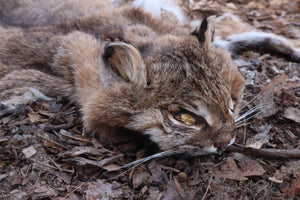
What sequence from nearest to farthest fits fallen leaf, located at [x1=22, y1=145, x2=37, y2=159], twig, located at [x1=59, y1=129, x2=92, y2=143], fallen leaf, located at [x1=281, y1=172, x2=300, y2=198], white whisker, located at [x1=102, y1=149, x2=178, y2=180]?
fallen leaf, located at [x1=281, y1=172, x2=300, y2=198]
white whisker, located at [x1=102, y1=149, x2=178, y2=180]
fallen leaf, located at [x1=22, y1=145, x2=37, y2=159]
twig, located at [x1=59, y1=129, x2=92, y2=143]

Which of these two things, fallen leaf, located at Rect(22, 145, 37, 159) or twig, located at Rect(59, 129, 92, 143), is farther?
twig, located at Rect(59, 129, 92, 143)

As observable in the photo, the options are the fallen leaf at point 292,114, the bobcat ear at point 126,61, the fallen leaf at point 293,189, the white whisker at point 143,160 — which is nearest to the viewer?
the fallen leaf at point 293,189

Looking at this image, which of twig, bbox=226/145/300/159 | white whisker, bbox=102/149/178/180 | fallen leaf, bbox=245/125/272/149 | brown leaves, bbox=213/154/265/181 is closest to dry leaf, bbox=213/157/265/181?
brown leaves, bbox=213/154/265/181

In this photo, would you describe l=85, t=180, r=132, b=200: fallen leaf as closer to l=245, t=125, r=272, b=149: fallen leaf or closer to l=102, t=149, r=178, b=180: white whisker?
l=102, t=149, r=178, b=180: white whisker

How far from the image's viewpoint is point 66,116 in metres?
4.00

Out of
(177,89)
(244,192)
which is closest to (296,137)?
(244,192)

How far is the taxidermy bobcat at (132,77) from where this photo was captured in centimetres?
317

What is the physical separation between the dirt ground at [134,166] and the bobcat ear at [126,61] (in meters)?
0.97

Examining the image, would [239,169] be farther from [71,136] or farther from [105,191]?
[71,136]

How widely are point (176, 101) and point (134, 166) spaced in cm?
95

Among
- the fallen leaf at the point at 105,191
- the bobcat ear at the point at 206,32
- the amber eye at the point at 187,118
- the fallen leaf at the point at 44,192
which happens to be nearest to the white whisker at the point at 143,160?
the fallen leaf at the point at 105,191

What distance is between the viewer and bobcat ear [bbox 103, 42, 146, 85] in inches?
123

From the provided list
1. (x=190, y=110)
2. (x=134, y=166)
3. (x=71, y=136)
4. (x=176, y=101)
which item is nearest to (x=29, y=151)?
A: (x=71, y=136)

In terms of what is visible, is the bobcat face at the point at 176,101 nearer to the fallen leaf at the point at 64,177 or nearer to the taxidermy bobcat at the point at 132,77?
the taxidermy bobcat at the point at 132,77
